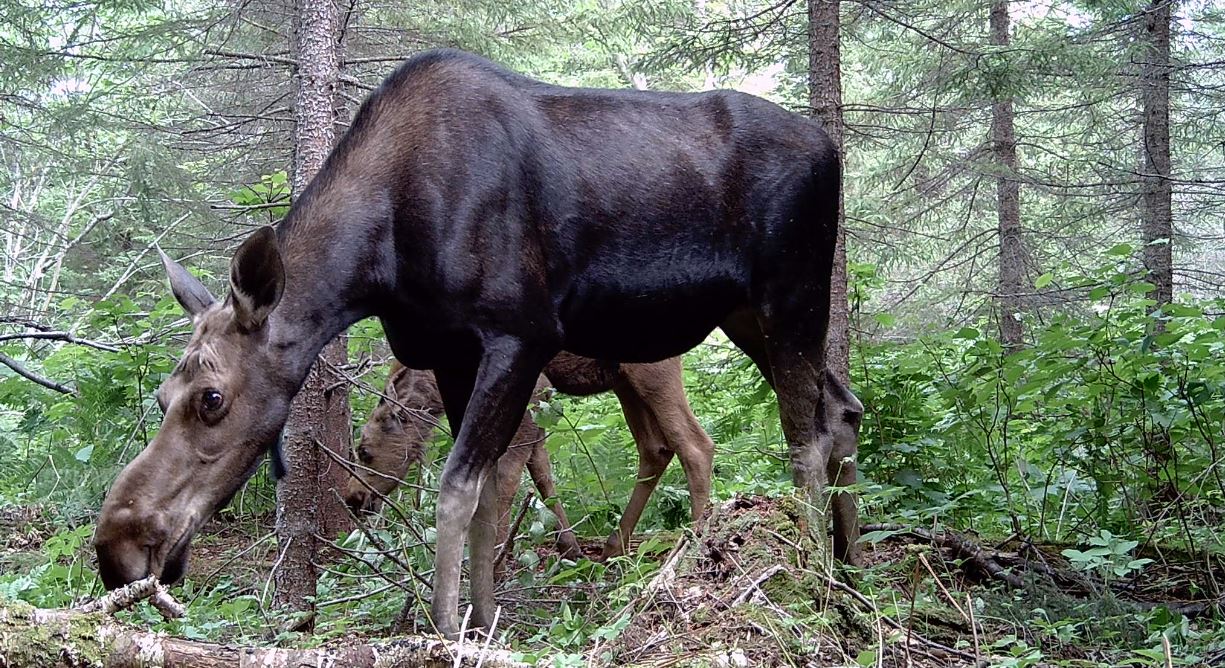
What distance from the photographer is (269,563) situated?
700 centimetres

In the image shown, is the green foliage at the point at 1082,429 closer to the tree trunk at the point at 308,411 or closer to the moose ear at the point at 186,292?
the tree trunk at the point at 308,411

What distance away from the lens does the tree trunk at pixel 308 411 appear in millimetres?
6336

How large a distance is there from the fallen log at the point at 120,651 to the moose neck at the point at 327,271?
1.92 m

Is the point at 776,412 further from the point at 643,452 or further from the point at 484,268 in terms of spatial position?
the point at 484,268

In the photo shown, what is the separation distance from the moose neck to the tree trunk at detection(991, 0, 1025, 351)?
38.5 feet

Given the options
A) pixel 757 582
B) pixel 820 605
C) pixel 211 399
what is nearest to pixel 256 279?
pixel 211 399

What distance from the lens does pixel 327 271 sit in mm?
4828

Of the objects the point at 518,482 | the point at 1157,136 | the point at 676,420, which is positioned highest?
the point at 1157,136

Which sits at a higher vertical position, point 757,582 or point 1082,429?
point 757,582

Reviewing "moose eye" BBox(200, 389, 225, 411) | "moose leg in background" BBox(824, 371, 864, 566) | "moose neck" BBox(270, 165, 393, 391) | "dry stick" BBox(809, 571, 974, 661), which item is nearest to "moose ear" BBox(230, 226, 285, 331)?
"moose neck" BBox(270, 165, 393, 391)

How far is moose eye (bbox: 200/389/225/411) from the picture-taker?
15.1 ft

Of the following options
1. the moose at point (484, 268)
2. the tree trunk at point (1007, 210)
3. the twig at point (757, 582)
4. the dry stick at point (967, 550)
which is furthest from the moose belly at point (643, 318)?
the tree trunk at point (1007, 210)

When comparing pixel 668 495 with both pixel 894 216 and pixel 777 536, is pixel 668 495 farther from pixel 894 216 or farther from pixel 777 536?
pixel 894 216

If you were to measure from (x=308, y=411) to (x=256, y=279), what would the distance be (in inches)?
77.7
